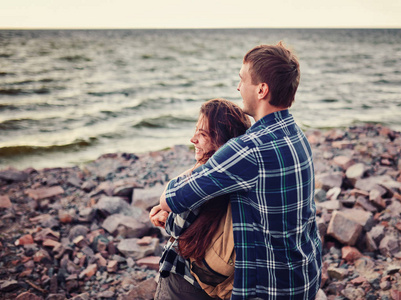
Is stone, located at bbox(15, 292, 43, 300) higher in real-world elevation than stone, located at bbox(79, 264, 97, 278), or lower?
higher

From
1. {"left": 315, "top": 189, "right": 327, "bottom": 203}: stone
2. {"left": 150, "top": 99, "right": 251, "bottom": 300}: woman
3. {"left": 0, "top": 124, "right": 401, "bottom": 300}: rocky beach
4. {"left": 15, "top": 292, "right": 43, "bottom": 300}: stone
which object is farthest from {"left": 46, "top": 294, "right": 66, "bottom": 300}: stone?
{"left": 315, "top": 189, "right": 327, "bottom": 203}: stone

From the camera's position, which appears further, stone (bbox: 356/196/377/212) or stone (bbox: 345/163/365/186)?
stone (bbox: 345/163/365/186)

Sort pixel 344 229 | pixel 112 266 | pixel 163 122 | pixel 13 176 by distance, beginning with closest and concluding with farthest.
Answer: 1. pixel 112 266
2. pixel 344 229
3. pixel 13 176
4. pixel 163 122

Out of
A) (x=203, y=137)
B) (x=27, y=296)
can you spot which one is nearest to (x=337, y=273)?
(x=203, y=137)

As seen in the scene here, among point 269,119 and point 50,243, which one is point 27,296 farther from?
point 269,119

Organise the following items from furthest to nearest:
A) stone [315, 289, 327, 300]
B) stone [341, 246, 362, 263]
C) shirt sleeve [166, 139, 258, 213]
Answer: stone [341, 246, 362, 263] → stone [315, 289, 327, 300] → shirt sleeve [166, 139, 258, 213]

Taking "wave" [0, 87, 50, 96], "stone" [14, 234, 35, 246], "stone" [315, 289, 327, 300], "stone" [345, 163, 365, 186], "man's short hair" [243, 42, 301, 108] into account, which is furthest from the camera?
"wave" [0, 87, 50, 96]

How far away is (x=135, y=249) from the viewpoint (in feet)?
13.3

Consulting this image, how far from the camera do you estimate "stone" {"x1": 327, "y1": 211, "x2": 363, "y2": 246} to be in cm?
385

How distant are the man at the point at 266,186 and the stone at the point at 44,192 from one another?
15.6ft

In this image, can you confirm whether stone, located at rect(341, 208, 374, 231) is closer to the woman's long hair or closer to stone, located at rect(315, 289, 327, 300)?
stone, located at rect(315, 289, 327, 300)

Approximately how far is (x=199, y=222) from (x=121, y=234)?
3.04 m

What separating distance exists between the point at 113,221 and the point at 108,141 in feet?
19.7

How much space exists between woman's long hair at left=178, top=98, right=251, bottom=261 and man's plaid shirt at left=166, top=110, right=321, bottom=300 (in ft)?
0.40
